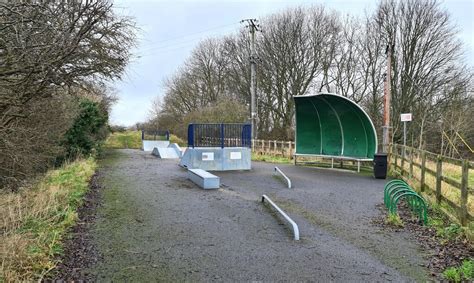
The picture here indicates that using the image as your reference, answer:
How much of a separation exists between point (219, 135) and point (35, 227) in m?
10.2

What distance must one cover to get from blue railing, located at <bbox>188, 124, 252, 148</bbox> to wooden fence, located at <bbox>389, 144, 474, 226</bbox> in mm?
5922

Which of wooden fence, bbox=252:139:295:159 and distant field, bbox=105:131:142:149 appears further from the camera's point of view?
distant field, bbox=105:131:142:149

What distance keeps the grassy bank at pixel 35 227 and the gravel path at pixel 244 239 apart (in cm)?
60

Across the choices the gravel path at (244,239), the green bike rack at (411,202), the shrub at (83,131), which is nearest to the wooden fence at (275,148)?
the shrub at (83,131)

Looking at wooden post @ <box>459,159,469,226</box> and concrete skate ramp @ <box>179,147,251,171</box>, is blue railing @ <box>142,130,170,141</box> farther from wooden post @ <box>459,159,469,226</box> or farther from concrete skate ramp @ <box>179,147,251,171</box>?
wooden post @ <box>459,159,469,226</box>

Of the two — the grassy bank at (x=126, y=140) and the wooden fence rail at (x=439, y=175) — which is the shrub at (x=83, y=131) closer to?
the wooden fence rail at (x=439, y=175)

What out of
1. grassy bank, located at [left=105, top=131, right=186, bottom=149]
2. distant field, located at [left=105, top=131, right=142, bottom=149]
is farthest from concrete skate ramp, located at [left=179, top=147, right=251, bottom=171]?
distant field, located at [left=105, top=131, right=142, bottom=149]

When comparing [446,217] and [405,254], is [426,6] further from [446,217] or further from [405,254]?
[405,254]

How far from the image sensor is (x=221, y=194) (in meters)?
10.2

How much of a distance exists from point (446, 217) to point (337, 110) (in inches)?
403

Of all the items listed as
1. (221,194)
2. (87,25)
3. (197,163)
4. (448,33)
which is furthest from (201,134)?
(448,33)

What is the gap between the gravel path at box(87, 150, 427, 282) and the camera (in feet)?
15.6

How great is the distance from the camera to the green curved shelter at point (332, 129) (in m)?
16.2

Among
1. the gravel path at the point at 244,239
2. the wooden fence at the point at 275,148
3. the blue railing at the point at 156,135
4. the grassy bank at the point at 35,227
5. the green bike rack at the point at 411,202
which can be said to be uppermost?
the blue railing at the point at 156,135
